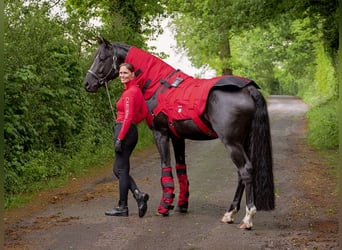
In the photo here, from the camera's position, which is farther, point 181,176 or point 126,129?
point 181,176

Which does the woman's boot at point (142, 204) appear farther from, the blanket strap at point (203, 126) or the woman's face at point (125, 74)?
the woman's face at point (125, 74)

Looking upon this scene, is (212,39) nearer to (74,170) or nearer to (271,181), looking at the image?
(74,170)

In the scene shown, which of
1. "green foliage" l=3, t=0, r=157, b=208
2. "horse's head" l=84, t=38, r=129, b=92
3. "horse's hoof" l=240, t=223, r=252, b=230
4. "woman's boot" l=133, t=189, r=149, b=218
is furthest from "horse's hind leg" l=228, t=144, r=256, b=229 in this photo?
"green foliage" l=3, t=0, r=157, b=208

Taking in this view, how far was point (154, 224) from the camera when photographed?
661 centimetres

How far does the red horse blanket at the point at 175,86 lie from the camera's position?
6637mm

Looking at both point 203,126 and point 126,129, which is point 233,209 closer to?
point 203,126

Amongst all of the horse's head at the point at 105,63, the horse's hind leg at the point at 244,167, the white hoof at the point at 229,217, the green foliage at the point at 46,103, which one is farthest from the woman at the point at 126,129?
the green foliage at the point at 46,103


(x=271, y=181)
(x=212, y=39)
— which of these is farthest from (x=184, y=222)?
(x=212, y=39)

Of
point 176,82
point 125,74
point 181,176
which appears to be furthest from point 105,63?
point 181,176

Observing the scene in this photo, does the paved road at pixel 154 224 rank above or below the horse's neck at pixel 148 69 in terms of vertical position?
below

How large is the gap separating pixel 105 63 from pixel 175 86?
1123 mm

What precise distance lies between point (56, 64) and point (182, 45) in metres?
28.2

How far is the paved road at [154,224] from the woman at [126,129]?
236 mm

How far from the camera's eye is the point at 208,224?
6617mm
